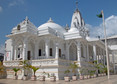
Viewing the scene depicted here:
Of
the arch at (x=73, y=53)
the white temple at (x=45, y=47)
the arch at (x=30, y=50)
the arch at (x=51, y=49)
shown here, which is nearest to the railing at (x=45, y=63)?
the white temple at (x=45, y=47)

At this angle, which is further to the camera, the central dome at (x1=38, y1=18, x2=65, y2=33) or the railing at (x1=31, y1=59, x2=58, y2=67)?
the central dome at (x1=38, y1=18, x2=65, y2=33)

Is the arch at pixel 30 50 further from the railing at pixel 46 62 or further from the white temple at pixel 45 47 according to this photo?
the railing at pixel 46 62

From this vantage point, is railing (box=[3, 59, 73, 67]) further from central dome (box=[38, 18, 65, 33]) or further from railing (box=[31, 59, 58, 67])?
central dome (box=[38, 18, 65, 33])

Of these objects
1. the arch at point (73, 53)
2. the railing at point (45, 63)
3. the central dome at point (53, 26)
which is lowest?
the railing at point (45, 63)

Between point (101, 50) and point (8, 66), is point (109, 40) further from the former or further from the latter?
point (8, 66)

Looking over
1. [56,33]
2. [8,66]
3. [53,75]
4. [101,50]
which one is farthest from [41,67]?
[101,50]

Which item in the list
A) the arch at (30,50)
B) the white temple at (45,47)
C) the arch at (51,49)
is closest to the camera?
the white temple at (45,47)

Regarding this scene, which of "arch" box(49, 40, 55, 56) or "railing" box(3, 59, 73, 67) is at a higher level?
"arch" box(49, 40, 55, 56)

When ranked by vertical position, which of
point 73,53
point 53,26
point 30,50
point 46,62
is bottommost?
point 46,62

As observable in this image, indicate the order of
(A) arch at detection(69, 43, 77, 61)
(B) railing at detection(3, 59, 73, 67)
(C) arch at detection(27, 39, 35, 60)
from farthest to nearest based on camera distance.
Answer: (A) arch at detection(69, 43, 77, 61) → (C) arch at detection(27, 39, 35, 60) → (B) railing at detection(3, 59, 73, 67)

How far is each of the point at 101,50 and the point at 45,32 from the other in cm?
2148

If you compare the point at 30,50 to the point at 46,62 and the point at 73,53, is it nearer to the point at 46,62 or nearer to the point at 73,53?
the point at 46,62

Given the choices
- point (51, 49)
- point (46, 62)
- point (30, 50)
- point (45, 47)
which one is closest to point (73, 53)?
point (51, 49)

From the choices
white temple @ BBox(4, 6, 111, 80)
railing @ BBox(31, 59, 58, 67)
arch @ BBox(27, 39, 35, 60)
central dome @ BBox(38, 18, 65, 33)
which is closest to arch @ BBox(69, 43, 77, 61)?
white temple @ BBox(4, 6, 111, 80)
